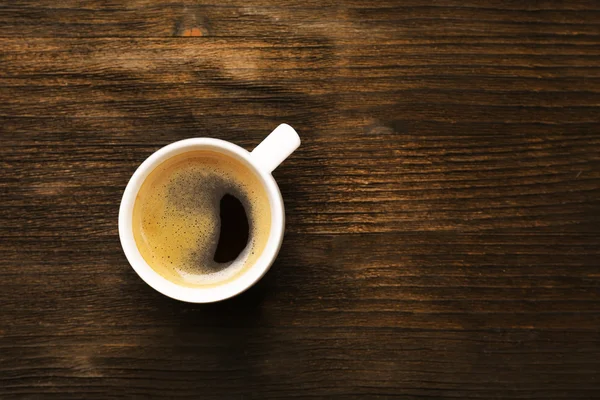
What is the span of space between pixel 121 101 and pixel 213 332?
1.10 ft

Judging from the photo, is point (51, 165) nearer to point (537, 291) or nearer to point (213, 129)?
point (213, 129)

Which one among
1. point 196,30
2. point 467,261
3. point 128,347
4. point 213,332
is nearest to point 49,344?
point 128,347

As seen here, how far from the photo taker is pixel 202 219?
31.8 inches

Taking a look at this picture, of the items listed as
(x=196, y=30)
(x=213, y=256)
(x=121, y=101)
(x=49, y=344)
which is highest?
(x=196, y=30)

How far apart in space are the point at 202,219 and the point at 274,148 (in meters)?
0.14

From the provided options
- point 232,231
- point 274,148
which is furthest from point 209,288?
point 274,148

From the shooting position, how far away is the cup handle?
750 millimetres

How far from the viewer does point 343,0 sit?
84cm

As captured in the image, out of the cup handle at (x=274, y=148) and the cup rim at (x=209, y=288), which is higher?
the cup handle at (x=274, y=148)

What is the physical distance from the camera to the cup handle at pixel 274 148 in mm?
750

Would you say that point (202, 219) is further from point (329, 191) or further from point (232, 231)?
point (329, 191)

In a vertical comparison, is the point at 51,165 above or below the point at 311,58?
below

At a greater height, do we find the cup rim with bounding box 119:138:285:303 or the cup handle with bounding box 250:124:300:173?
the cup handle with bounding box 250:124:300:173

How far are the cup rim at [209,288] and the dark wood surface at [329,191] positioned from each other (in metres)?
0.07
